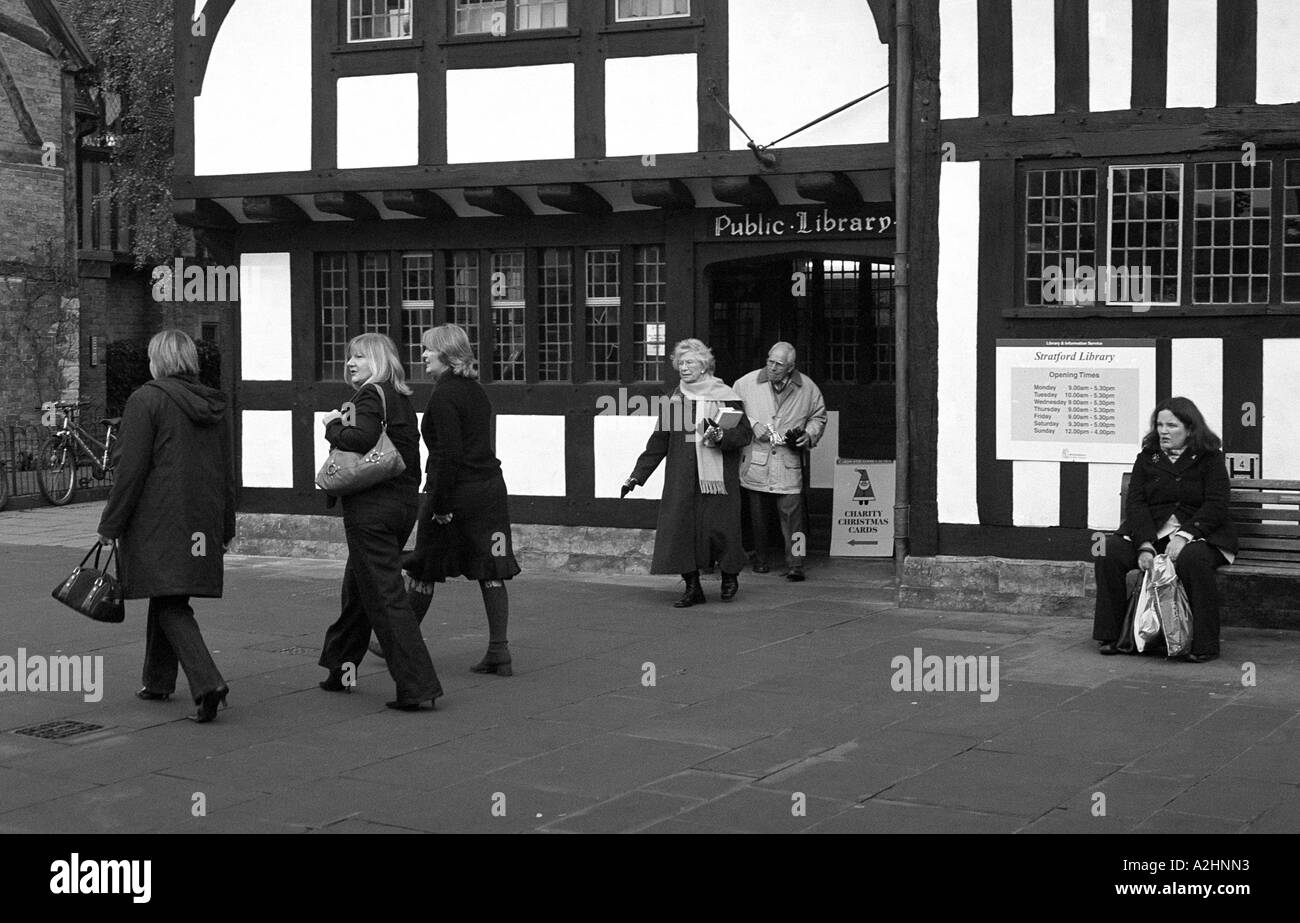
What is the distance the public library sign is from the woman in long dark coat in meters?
5.82

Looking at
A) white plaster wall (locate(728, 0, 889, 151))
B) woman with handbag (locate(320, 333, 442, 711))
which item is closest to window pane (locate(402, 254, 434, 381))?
white plaster wall (locate(728, 0, 889, 151))

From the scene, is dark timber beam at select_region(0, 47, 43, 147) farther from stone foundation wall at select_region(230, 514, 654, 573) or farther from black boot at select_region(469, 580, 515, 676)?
black boot at select_region(469, 580, 515, 676)

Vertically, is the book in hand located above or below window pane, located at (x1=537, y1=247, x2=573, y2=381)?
below

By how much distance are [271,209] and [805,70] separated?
4901mm

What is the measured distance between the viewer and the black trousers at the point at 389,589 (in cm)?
847

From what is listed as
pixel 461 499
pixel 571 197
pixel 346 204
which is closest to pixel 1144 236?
pixel 571 197

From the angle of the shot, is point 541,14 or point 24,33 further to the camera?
point 24,33

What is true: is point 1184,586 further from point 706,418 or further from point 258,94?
point 258,94

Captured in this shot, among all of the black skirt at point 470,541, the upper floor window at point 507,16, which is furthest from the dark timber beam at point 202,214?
the black skirt at point 470,541

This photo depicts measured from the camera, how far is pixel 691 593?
12.1m

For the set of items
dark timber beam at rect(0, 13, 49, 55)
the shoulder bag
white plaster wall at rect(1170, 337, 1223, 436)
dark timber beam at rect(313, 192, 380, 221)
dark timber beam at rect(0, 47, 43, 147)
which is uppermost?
dark timber beam at rect(0, 13, 49, 55)

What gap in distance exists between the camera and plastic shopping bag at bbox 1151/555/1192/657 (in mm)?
9711

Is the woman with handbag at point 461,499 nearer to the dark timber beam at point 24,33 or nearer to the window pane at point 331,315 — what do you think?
the window pane at point 331,315

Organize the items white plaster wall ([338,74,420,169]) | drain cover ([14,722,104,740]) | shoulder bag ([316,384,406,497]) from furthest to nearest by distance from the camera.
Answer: white plaster wall ([338,74,420,169]) → shoulder bag ([316,384,406,497]) → drain cover ([14,722,104,740])
